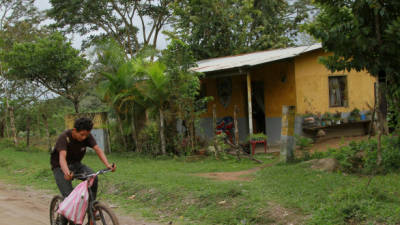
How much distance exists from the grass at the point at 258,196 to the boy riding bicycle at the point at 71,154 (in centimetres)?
59

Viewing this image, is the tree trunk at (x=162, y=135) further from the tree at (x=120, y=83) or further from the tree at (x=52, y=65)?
the tree at (x=52, y=65)

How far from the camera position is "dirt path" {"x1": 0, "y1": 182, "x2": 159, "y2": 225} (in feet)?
21.1

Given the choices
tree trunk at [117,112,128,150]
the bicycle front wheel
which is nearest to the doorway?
tree trunk at [117,112,128,150]

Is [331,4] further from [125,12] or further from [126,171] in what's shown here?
[125,12]

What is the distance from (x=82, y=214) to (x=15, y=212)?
10.5 ft

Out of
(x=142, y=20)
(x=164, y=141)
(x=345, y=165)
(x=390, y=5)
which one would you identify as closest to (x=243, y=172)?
(x=345, y=165)

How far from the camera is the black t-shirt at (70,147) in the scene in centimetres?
491

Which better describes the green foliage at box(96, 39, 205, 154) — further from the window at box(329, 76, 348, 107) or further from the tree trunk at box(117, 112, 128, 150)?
the window at box(329, 76, 348, 107)

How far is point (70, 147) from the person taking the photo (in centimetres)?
502

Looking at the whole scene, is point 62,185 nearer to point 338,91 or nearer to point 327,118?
point 327,118

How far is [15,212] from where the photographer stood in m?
7.12

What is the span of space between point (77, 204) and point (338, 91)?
1189cm

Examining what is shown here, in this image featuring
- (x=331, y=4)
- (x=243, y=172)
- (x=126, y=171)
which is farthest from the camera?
(x=126, y=171)

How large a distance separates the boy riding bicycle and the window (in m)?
10.9
